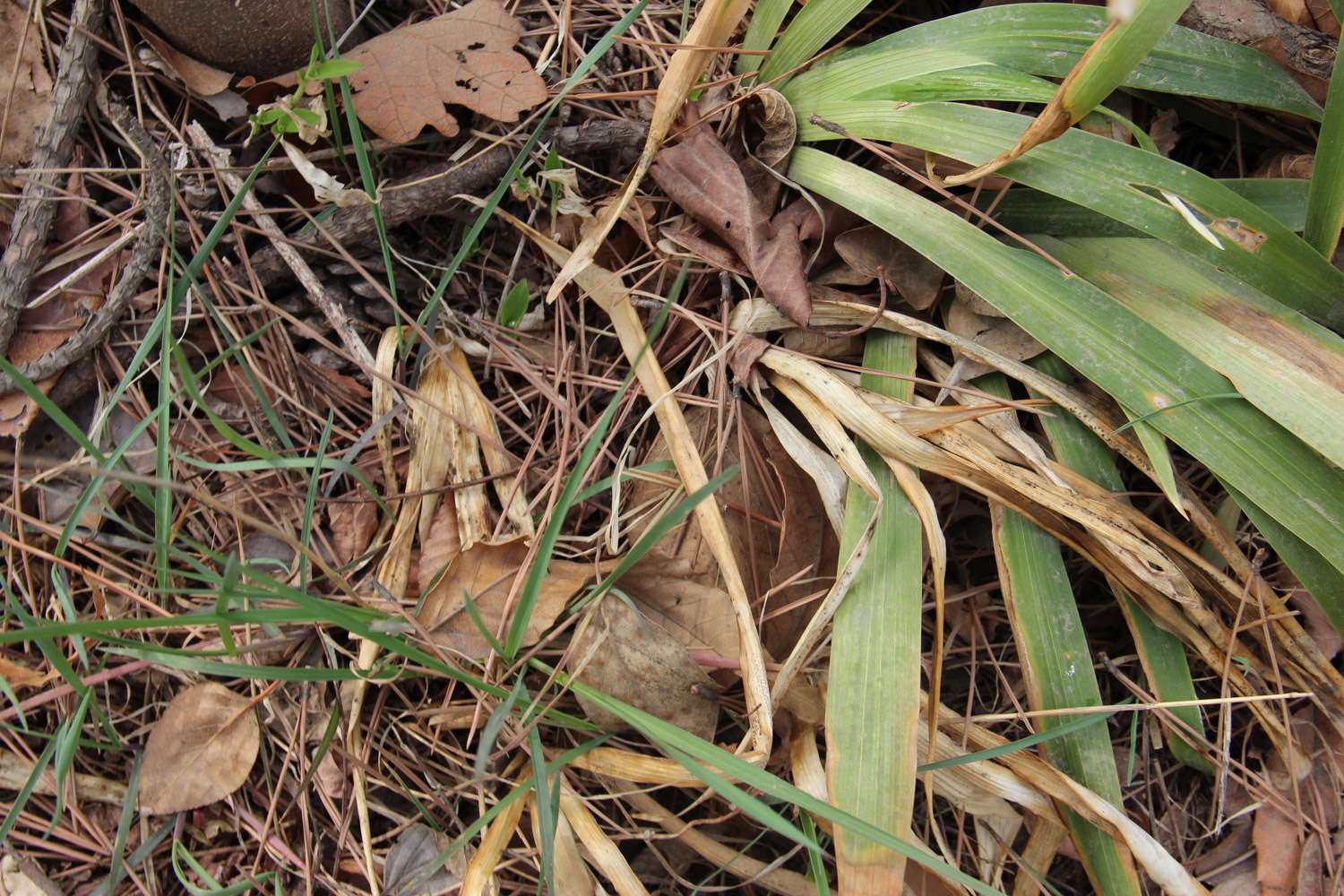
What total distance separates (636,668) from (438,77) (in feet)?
3.14

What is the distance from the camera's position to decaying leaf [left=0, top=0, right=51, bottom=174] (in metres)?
1.25

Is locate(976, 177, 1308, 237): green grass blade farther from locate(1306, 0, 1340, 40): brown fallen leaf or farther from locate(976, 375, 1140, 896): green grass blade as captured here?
locate(976, 375, 1140, 896): green grass blade

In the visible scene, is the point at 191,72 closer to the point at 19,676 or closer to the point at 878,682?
the point at 19,676

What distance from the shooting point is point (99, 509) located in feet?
3.86

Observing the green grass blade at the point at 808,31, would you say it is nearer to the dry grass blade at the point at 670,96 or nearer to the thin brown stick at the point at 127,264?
the dry grass blade at the point at 670,96

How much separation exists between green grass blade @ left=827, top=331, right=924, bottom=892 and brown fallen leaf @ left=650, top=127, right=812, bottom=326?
28cm

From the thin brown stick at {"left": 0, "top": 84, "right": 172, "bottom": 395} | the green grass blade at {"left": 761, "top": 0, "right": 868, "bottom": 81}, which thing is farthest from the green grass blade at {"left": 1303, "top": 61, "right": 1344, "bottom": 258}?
the thin brown stick at {"left": 0, "top": 84, "right": 172, "bottom": 395}

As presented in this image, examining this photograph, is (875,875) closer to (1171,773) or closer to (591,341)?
(1171,773)

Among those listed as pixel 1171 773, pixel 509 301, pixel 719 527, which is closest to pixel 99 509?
pixel 509 301

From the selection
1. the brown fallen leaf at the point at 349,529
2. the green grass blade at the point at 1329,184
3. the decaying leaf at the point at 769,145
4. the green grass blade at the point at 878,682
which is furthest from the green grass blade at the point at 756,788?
the green grass blade at the point at 1329,184

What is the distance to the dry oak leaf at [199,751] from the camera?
3.92 ft

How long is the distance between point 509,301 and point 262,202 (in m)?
0.47

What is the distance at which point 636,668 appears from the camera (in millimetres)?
1095

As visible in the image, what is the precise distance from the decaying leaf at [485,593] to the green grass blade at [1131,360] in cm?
69
